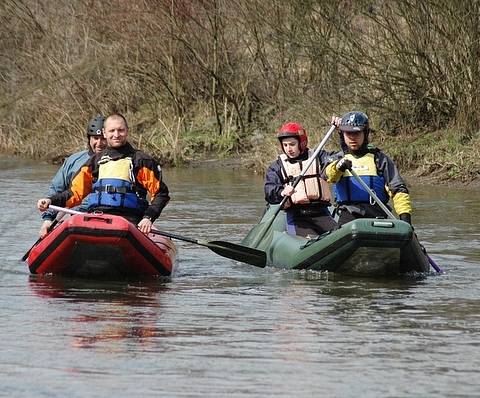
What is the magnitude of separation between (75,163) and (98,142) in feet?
1.05

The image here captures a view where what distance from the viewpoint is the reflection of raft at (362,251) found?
896 centimetres

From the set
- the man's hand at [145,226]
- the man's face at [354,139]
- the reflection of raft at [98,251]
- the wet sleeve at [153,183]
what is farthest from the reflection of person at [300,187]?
the man's hand at [145,226]

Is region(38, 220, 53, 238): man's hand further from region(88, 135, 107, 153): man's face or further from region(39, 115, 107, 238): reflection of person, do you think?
region(88, 135, 107, 153): man's face

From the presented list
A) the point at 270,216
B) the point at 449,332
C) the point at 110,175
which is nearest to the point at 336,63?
the point at 270,216

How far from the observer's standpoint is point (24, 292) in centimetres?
862

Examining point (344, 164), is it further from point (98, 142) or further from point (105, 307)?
point (105, 307)

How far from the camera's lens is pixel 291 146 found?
10.1m

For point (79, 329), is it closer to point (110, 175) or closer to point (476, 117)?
point (110, 175)

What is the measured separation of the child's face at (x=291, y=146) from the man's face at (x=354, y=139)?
554 mm

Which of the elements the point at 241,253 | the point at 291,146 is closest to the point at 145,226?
the point at 241,253

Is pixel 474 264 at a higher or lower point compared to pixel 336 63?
lower

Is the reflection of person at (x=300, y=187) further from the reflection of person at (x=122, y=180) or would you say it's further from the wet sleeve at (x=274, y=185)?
the reflection of person at (x=122, y=180)

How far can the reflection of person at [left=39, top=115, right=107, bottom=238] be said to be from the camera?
980cm

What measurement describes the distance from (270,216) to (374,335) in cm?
364
